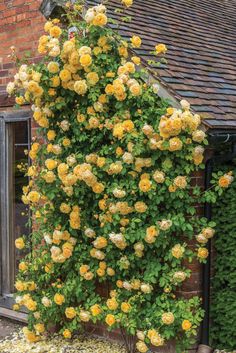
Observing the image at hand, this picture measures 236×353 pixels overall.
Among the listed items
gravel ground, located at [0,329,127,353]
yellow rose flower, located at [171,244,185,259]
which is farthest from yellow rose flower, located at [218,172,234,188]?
gravel ground, located at [0,329,127,353]

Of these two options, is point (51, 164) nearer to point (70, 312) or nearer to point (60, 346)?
point (70, 312)

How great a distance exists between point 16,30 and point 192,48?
86.7 inches

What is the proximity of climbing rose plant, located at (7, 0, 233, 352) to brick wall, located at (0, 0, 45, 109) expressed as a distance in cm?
94

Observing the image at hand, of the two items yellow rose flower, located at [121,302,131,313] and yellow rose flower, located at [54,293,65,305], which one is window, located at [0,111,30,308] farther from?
yellow rose flower, located at [121,302,131,313]

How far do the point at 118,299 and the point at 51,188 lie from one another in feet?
4.24

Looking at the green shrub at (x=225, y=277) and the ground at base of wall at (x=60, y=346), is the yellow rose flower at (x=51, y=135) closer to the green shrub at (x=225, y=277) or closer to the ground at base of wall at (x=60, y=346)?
the green shrub at (x=225, y=277)

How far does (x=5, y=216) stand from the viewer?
6613 millimetres

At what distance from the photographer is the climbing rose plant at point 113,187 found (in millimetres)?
4859

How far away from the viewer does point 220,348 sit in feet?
17.2

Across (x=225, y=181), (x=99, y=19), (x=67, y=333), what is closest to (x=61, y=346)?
(x=67, y=333)

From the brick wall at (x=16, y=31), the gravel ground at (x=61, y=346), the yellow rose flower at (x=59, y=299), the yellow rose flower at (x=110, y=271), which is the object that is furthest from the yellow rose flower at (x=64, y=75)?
the gravel ground at (x=61, y=346)

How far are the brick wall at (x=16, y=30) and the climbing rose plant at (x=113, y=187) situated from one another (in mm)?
944

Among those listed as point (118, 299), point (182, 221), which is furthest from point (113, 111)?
point (118, 299)

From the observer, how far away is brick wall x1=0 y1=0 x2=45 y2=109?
6.28m
